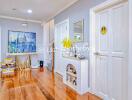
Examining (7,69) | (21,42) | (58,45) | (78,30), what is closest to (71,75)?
(78,30)

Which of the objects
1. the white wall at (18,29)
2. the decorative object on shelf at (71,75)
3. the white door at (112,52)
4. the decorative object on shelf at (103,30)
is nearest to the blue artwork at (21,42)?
the white wall at (18,29)

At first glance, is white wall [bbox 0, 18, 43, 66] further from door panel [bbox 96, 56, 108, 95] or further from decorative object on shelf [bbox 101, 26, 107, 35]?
decorative object on shelf [bbox 101, 26, 107, 35]

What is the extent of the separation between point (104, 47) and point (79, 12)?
1370mm

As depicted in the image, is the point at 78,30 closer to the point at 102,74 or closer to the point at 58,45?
the point at 102,74

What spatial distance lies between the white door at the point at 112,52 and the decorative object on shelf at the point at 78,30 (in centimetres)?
56

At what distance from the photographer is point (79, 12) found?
3.14m

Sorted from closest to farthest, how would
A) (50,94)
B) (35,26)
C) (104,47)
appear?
1. (104,47)
2. (50,94)
3. (35,26)

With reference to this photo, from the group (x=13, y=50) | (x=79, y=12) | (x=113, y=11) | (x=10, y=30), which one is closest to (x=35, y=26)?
(x=10, y=30)

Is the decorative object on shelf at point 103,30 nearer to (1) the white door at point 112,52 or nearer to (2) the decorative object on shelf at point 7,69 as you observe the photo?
(1) the white door at point 112,52

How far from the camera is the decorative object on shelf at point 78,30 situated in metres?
3.04

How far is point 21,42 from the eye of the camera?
17.9 feet

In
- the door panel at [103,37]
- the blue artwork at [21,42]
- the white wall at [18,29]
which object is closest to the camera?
the door panel at [103,37]

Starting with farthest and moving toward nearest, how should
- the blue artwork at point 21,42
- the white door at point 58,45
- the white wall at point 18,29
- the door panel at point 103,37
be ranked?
1. the blue artwork at point 21,42
2. the white wall at point 18,29
3. the white door at point 58,45
4. the door panel at point 103,37

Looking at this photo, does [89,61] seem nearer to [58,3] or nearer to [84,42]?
[84,42]
